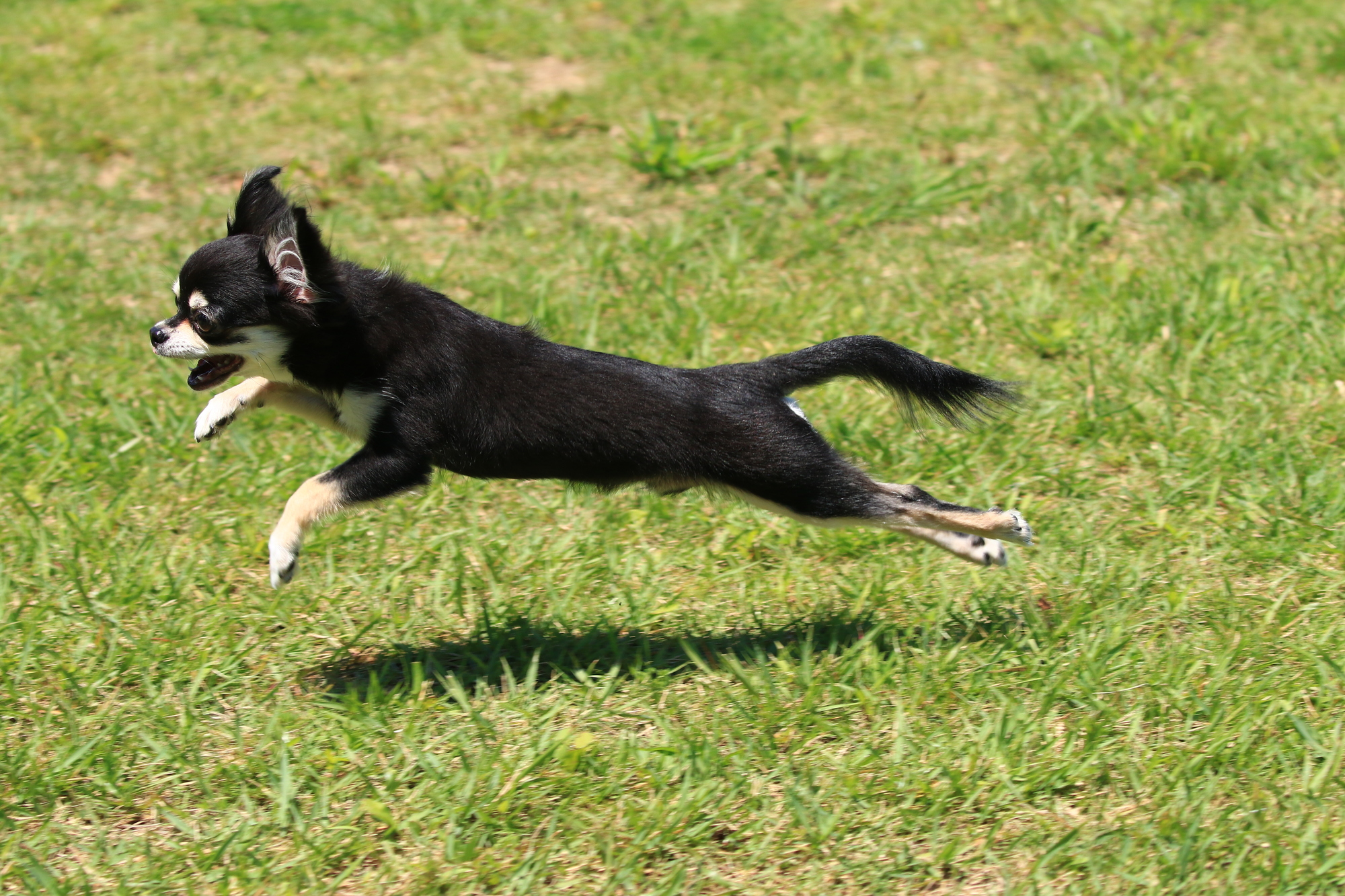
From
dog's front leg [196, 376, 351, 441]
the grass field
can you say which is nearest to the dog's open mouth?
dog's front leg [196, 376, 351, 441]

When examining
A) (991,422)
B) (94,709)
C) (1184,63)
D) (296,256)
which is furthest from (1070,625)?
(1184,63)

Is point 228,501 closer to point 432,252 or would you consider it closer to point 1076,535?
point 432,252

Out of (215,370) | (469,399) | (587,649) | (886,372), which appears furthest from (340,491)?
(886,372)

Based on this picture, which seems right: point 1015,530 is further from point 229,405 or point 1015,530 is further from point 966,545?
point 229,405

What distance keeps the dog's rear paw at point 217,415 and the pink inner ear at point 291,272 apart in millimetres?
564

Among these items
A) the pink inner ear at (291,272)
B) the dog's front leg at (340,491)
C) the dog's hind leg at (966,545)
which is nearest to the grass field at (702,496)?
the dog's hind leg at (966,545)

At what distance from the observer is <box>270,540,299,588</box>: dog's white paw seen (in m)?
3.51

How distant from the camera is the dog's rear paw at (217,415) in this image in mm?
3928

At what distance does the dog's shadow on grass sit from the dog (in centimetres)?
36

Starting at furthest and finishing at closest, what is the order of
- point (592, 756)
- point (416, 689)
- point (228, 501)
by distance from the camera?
point (228, 501) → point (416, 689) → point (592, 756)

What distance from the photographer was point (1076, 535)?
175 inches

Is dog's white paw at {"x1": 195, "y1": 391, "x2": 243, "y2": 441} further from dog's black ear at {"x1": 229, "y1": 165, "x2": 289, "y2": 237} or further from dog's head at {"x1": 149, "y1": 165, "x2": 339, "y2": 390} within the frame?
dog's black ear at {"x1": 229, "y1": 165, "x2": 289, "y2": 237}

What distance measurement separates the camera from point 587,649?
4.01 meters

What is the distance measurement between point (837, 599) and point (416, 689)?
1.38m
